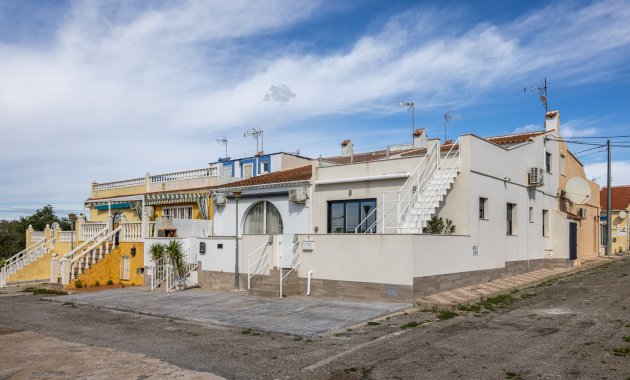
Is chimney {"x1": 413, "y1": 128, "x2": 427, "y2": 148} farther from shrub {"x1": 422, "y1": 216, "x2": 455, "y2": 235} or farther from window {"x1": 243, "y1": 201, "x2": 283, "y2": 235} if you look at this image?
shrub {"x1": 422, "y1": 216, "x2": 455, "y2": 235}

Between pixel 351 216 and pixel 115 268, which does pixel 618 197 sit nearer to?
pixel 351 216

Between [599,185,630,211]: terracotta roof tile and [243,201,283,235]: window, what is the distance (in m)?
32.1

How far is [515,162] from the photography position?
21.8 metres

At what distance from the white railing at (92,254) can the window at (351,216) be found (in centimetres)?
1146

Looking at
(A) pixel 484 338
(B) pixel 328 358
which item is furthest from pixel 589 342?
(B) pixel 328 358

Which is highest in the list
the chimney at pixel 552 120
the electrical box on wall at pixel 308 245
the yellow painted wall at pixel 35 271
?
the chimney at pixel 552 120

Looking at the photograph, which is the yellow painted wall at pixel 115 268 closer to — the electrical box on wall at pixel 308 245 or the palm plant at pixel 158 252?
the palm plant at pixel 158 252

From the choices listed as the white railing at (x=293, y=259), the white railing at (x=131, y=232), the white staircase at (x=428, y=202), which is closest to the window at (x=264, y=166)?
the white railing at (x=131, y=232)

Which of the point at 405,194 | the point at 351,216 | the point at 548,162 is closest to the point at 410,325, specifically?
the point at 405,194

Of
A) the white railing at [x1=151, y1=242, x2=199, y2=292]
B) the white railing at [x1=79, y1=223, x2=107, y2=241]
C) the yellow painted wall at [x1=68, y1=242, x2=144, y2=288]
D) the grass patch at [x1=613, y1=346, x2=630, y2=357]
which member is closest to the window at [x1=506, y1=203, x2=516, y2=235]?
the grass patch at [x1=613, y1=346, x2=630, y2=357]

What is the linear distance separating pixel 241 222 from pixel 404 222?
994 centimetres

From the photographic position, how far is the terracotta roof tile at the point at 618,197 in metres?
43.8

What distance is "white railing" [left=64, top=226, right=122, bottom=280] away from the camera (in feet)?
75.6

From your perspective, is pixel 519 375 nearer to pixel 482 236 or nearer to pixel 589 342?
pixel 589 342
